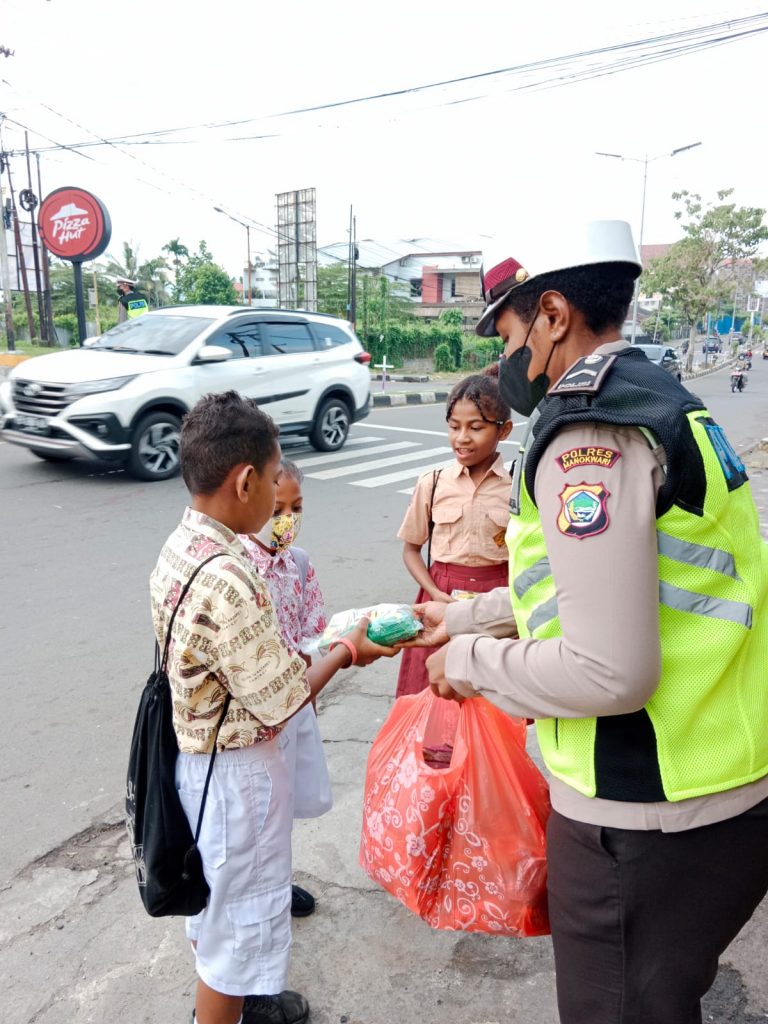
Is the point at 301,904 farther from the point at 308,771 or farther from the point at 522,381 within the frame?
the point at 522,381

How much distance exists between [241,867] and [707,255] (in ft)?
119

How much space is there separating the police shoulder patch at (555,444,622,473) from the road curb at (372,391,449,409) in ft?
52.7

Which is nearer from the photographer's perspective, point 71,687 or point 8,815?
point 8,815

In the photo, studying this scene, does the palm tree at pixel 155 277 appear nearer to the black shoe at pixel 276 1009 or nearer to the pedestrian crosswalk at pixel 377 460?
the pedestrian crosswalk at pixel 377 460

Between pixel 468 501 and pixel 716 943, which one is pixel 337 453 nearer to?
pixel 468 501

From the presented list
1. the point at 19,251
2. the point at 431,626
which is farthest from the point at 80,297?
the point at 19,251

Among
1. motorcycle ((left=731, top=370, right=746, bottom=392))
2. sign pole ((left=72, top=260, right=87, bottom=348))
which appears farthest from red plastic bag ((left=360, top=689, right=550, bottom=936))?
motorcycle ((left=731, top=370, right=746, bottom=392))

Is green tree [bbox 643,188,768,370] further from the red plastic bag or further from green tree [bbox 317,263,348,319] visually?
the red plastic bag

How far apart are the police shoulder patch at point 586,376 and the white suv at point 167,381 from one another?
7.05 meters

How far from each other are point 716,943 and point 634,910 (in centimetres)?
15

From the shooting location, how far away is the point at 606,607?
3.47 ft

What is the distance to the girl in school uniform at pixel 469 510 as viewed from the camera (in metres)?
2.67

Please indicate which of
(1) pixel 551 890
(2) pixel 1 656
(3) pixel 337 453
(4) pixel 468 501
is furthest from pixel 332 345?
(1) pixel 551 890

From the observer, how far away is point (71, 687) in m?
3.76
